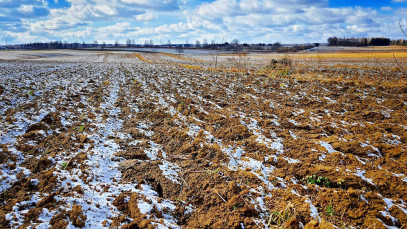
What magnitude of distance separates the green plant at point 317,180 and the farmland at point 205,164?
38 millimetres

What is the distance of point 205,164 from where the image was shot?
4469 mm

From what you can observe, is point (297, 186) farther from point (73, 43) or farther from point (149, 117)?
point (73, 43)

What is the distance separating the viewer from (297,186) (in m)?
3.72

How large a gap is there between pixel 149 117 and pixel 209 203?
4420 millimetres

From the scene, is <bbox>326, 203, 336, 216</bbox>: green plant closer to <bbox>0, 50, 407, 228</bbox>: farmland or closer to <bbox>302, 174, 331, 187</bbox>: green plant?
<bbox>0, 50, 407, 228</bbox>: farmland

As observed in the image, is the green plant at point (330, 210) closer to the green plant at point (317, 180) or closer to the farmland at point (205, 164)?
the farmland at point (205, 164)

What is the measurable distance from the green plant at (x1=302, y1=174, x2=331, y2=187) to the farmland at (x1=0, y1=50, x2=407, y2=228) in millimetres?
38

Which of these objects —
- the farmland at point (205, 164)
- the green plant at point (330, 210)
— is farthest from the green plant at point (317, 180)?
the green plant at point (330, 210)

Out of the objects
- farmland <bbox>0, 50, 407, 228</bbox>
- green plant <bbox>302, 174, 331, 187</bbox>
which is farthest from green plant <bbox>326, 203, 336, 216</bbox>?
green plant <bbox>302, 174, 331, 187</bbox>

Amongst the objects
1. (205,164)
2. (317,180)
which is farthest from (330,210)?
(205,164)

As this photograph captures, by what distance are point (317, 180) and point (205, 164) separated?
6.96 feet

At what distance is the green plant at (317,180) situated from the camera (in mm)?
3724

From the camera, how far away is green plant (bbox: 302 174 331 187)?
3724mm

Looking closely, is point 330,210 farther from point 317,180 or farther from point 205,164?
point 205,164
